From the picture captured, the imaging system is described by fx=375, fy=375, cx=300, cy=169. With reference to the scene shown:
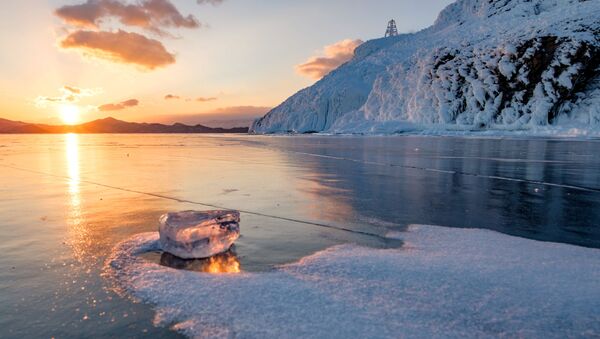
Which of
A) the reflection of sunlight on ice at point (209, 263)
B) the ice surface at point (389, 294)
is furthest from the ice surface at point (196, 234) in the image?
the ice surface at point (389, 294)

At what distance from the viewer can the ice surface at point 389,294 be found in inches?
83.0

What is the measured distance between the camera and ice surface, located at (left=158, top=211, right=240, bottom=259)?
11.0 feet

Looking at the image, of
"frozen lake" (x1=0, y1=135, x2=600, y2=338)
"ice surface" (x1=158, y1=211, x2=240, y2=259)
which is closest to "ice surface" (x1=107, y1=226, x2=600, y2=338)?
"frozen lake" (x1=0, y1=135, x2=600, y2=338)

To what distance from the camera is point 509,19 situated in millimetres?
76438

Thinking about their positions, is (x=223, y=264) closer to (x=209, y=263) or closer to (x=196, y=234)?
(x=209, y=263)

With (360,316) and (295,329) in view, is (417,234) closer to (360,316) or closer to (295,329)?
(360,316)

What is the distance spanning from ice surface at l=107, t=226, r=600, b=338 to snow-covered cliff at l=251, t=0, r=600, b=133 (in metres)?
57.0

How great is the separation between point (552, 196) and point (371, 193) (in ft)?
10.2

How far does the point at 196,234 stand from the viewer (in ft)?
11.0

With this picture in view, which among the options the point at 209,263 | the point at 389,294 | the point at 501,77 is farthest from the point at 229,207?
the point at 501,77

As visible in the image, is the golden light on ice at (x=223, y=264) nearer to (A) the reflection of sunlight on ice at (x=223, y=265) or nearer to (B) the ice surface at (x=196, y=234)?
(A) the reflection of sunlight on ice at (x=223, y=265)

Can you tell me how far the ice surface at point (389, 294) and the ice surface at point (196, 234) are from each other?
0.92ft

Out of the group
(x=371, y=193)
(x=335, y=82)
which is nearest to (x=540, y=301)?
(x=371, y=193)

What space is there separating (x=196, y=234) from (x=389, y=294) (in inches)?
69.3
